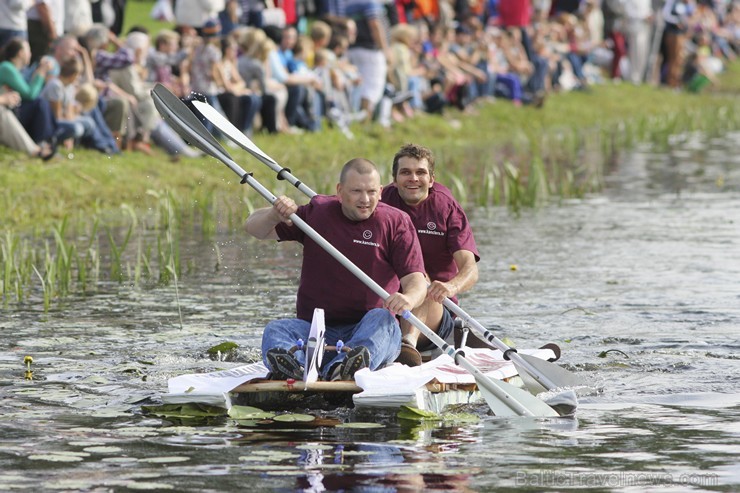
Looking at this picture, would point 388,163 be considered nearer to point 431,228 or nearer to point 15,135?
point 15,135

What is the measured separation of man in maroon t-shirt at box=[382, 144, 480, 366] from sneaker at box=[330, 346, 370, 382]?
1107mm

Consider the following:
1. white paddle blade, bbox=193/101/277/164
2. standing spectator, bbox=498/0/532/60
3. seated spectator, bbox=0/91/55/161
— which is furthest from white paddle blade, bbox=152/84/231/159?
standing spectator, bbox=498/0/532/60

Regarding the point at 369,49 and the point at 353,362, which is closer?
the point at 353,362

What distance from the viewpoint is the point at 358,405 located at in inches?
372

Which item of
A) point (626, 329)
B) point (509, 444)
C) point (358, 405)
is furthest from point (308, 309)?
point (626, 329)

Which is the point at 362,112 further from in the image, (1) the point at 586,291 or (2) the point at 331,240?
(2) the point at 331,240

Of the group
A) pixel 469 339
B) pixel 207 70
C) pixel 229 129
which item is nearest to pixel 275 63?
pixel 207 70

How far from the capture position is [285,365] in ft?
31.9

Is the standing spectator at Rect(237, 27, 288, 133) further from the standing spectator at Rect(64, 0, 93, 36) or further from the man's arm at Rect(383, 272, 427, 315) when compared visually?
the man's arm at Rect(383, 272, 427, 315)

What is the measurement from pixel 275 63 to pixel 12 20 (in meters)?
4.98

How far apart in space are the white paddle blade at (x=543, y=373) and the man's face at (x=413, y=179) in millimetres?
1349

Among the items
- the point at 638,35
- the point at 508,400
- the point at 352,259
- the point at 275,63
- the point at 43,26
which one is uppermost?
the point at 638,35

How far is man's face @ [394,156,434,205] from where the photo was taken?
437 inches

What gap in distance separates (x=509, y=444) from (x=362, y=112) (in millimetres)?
17701
